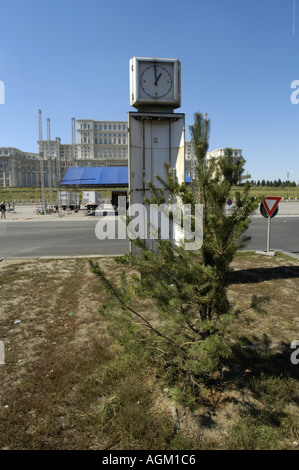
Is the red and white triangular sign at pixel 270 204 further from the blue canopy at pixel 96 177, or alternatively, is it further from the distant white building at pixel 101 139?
the distant white building at pixel 101 139

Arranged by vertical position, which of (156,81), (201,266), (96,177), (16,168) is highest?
(16,168)

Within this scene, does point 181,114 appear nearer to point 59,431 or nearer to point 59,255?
point 59,431

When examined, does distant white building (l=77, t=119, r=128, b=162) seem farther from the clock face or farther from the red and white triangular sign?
the clock face

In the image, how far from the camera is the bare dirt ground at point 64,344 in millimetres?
2562

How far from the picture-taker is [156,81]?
18.7 ft

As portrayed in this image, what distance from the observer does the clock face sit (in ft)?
18.6

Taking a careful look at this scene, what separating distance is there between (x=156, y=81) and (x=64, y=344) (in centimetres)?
482

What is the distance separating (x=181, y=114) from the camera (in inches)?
231

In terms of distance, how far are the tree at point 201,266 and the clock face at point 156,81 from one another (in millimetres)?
3610

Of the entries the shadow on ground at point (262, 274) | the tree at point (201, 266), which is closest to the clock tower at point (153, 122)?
the shadow on ground at point (262, 274)

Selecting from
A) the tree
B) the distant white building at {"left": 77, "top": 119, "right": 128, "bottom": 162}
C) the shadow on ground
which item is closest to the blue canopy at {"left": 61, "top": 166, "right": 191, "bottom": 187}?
the shadow on ground

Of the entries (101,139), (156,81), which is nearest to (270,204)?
(156,81)

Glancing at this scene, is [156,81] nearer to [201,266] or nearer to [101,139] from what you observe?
[201,266]

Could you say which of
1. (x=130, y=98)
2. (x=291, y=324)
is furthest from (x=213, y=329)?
(x=130, y=98)
